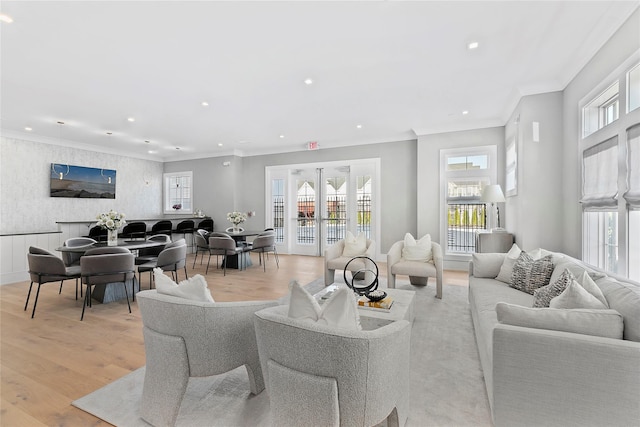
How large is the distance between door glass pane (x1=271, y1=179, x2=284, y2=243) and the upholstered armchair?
647 centimetres

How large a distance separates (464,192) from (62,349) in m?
6.40

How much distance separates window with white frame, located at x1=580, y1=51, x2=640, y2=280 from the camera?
2467 mm

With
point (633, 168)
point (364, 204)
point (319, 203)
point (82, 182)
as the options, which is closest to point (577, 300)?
point (633, 168)

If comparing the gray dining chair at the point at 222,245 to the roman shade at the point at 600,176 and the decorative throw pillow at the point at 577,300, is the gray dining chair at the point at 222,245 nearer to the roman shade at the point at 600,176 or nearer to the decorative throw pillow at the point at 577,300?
the decorative throw pillow at the point at 577,300

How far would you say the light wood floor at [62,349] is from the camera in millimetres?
1872

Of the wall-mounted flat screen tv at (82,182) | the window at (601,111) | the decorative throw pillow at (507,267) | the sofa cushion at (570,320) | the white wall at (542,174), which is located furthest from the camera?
Result: the wall-mounted flat screen tv at (82,182)

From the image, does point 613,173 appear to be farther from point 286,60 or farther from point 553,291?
point 286,60

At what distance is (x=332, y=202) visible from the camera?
24.9 feet

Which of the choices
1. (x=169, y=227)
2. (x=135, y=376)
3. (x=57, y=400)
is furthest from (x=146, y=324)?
(x=169, y=227)

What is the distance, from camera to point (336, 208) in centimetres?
756

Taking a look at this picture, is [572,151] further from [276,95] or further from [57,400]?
[57,400]

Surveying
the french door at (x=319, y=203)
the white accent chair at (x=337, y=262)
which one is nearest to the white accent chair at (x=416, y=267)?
the white accent chair at (x=337, y=262)

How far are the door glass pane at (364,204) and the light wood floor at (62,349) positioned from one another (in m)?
2.65

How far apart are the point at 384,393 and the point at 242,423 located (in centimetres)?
93
